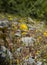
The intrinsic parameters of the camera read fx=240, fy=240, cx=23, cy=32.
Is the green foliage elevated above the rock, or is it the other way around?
the green foliage

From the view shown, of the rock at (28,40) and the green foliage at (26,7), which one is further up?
the green foliage at (26,7)

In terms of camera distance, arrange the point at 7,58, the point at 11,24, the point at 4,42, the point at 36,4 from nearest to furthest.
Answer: the point at 7,58
the point at 4,42
the point at 11,24
the point at 36,4

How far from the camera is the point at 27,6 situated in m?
7.26

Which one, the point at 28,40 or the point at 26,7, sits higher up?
the point at 26,7

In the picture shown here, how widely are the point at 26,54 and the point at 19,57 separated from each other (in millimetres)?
238

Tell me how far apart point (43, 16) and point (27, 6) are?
58cm

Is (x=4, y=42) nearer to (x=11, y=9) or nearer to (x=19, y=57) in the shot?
(x=19, y=57)

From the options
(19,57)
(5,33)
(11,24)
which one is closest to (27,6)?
(11,24)

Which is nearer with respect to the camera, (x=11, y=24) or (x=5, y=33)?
(x=5, y=33)

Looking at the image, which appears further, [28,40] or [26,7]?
[26,7]

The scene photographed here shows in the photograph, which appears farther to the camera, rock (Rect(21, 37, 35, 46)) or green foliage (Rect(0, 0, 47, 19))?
green foliage (Rect(0, 0, 47, 19))

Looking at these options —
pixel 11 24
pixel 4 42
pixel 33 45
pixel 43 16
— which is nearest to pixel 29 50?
pixel 33 45

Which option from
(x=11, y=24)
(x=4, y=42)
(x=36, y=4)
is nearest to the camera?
(x=4, y=42)

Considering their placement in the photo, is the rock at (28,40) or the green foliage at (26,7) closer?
the rock at (28,40)
